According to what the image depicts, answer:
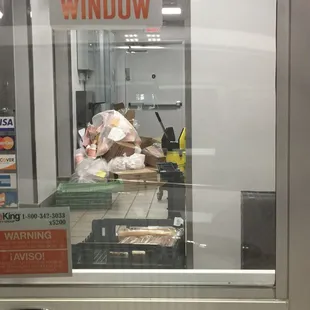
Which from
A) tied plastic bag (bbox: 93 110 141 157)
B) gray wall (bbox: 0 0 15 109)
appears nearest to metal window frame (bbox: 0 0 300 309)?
gray wall (bbox: 0 0 15 109)

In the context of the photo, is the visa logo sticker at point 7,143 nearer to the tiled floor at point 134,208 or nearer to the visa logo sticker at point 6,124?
the visa logo sticker at point 6,124

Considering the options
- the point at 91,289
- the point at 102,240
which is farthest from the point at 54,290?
the point at 102,240

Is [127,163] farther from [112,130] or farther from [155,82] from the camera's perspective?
[155,82]

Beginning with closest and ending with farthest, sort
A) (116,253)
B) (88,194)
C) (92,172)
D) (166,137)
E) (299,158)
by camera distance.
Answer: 1. (299,158)
2. (116,253)
3. (88,194)
4. (92,172)
5. (166,137)

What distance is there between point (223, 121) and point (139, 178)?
436 mm

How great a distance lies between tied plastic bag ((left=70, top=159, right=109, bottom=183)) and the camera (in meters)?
1.60

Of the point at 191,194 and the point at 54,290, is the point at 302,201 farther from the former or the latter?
the point at 191,194

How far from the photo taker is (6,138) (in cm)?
113

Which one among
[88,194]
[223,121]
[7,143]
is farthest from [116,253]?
[223,121]

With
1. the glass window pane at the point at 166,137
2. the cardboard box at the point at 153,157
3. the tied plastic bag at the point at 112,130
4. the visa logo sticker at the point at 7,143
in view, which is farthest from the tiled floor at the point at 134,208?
the visa logo sticker at the point at 7,143

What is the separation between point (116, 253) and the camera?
1271mm

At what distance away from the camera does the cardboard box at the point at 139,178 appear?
1.65 m

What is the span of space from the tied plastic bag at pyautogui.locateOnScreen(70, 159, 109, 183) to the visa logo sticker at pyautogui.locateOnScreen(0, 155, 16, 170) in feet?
1.45

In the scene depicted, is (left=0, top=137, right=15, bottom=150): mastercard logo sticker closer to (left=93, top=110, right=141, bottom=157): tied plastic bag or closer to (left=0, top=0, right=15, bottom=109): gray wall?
(left=0, top=0, right=15, bottom=109): gray wall
